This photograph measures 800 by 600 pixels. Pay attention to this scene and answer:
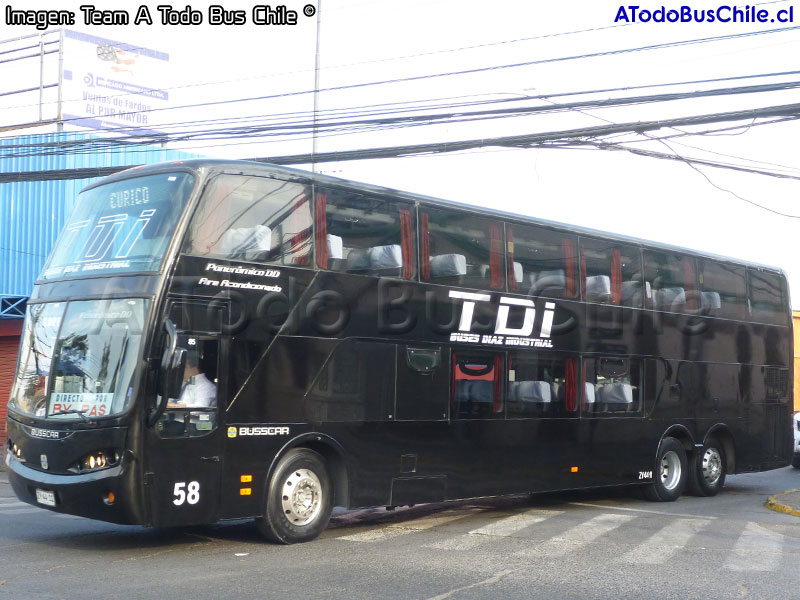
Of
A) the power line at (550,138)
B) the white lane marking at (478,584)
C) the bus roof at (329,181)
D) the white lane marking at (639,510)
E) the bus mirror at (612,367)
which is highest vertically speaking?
the power line at (550,138)

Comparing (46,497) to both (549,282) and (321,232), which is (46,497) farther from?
(549,282)

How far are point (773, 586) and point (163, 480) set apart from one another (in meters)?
5.69

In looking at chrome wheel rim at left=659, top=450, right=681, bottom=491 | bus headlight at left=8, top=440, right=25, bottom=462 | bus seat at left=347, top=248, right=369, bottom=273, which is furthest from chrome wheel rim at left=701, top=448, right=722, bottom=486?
bus headlight at left=8, top=440, right=25, bottom=462

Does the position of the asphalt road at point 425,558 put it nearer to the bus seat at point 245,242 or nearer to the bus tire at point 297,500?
the bus tire at point 297,500

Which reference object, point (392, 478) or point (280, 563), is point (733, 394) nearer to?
point (392, 478)

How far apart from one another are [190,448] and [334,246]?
2.90m

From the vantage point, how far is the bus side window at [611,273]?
14.3 meters

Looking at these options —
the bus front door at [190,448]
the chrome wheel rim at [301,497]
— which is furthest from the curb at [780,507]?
the bus front door at [190,448]

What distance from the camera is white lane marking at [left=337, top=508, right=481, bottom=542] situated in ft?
35.9

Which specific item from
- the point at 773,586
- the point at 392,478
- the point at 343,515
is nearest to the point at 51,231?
the point at 343,515

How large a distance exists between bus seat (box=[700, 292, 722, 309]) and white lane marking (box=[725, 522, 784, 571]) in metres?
4.99

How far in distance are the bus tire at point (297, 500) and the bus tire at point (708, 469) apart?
8.12m

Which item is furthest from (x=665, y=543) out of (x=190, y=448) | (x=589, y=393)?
(x=190, y=448)

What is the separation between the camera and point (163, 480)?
9203 millimetres
